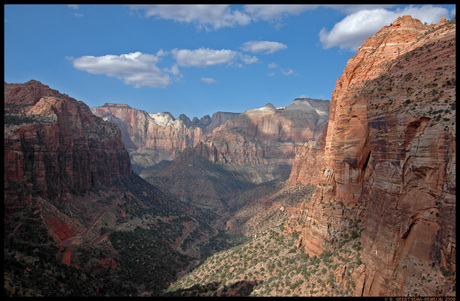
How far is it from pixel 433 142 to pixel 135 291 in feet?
144

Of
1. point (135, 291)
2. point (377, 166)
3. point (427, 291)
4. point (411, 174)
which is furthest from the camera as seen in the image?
point (135, 291)

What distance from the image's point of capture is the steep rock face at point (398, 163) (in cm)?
1920

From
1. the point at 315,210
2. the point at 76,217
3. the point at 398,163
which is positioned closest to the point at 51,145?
the point at 76,217

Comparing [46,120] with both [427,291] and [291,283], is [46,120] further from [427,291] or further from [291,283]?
[427,291]

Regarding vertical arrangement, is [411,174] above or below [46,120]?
below

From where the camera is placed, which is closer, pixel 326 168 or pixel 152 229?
pixel 326 168

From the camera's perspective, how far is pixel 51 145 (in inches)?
2530

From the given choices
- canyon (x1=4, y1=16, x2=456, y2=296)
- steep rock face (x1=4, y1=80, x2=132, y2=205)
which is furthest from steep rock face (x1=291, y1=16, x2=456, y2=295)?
steep rock face (x1=4, y1=80, x2=132, y2=205)

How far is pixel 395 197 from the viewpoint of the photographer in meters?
22.3

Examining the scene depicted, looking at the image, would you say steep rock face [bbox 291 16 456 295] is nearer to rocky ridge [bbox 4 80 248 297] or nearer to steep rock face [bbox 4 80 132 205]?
rocky ridge [bbox 4 80 248 297]

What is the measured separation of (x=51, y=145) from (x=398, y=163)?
62170mm

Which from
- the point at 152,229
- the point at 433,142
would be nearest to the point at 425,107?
the point at 433,142

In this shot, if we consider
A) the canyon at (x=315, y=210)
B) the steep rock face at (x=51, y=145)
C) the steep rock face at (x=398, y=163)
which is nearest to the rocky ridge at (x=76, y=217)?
the steep rock face at (x=51, y=145)

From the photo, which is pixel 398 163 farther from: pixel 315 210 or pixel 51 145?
pixel 51 145
